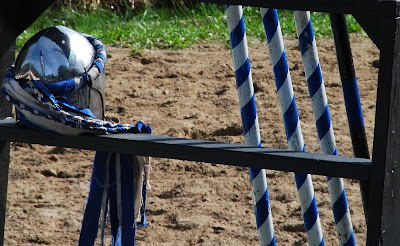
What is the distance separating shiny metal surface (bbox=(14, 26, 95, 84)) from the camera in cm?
204

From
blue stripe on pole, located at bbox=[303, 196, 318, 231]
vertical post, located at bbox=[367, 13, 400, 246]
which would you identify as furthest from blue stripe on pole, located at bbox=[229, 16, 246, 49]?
vertical post, located at bbox=[367, 13, 400, 246]

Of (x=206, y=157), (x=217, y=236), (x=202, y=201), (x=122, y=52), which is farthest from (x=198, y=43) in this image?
(x=206, y=157)

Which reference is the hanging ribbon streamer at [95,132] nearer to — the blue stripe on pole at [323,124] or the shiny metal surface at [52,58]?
the shiny metal surface at [52,58]

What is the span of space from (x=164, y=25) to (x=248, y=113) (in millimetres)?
3757

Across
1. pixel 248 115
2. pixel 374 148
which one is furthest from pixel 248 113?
pixel 374 148

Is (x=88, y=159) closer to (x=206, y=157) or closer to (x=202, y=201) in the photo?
(x=202, y=201)

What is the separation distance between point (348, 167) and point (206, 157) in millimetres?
373

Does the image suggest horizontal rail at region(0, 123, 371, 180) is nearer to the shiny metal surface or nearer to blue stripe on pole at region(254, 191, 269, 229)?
the shiny metal surface

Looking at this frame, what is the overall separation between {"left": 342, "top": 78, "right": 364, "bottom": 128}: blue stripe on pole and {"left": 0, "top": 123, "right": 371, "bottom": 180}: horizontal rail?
0.68m

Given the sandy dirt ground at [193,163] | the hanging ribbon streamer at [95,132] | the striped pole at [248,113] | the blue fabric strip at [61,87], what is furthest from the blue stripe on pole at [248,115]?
the sandy dirt ground at [193,163]

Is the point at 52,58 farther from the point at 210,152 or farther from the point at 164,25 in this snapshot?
the point at 164,25

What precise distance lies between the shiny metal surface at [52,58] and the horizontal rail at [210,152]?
170 mm

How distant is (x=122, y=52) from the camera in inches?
210

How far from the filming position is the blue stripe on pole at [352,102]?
8.02ft
